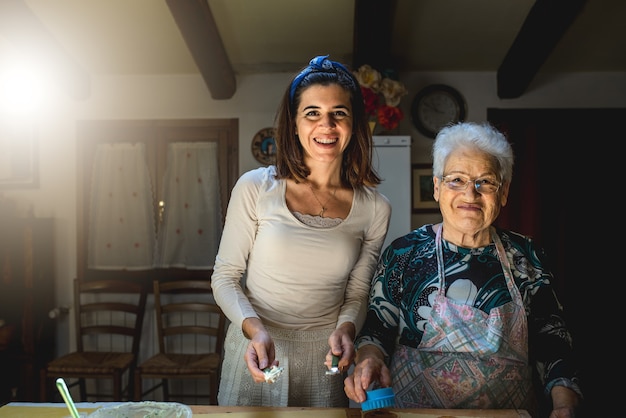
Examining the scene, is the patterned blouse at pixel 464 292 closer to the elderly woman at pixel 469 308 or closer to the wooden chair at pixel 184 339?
the elderly woman at pixel 469 308

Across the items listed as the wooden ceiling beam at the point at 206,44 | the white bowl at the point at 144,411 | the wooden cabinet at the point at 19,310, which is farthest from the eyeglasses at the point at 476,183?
the wooden cabinet at the point at 19,310

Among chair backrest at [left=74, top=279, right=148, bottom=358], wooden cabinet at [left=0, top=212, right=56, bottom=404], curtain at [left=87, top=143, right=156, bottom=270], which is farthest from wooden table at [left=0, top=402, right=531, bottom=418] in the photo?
curtain at [left=87, top=143, right=156, bottom=270]

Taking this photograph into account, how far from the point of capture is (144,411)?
973 millimetres

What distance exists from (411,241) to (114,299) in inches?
121

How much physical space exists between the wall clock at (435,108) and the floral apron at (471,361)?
2.47 metres

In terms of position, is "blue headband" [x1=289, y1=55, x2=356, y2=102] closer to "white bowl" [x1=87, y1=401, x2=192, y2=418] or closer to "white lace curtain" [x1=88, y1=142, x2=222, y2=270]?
"white bowl" [x1=87, y1=401, x2=192, y2=418]

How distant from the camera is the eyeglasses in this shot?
1.39m

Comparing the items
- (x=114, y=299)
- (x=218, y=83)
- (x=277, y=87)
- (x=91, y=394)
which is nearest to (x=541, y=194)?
(x=277, y=87)

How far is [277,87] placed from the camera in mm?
3783

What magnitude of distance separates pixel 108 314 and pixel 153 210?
3.00ft

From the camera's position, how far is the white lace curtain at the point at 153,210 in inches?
149

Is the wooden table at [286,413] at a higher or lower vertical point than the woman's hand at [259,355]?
lower

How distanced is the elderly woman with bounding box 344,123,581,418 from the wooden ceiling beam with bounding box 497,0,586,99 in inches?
69.8

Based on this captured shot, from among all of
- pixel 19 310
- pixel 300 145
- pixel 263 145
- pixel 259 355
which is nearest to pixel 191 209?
pixel 263 145
